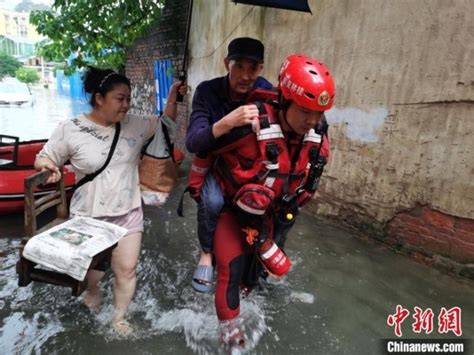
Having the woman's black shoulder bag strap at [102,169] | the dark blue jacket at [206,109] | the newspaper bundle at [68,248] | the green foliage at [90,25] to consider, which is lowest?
the newspaper bundle at [68,248]

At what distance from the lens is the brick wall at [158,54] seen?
8273mm

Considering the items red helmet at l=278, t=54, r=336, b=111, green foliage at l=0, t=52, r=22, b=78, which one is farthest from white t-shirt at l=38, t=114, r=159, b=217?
green foliage at l=0, t=52, r=22, b=78

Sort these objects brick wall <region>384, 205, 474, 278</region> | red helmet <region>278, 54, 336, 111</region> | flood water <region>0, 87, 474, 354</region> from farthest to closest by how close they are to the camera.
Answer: brick wall <region>384, 205, 474, 278</region> → flood water <region>0, 87, 474, 354</region> → red helmet <region>278, 54, 336, 111</region>

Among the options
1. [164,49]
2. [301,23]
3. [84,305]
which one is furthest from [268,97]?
[164,49]

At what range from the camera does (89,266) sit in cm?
200

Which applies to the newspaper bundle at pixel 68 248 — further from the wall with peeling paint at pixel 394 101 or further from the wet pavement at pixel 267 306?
the wall with peeling paint at pixel 394 101

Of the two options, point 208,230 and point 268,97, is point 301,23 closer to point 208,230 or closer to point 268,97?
point 268,97

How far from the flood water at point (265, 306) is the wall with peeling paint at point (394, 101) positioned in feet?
2.40

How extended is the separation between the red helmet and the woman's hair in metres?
1.10

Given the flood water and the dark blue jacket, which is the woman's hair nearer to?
the dark blue jacket

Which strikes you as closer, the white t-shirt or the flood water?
the white t-shirt

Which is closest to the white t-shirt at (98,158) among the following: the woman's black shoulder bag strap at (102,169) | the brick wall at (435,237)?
the woman's black shoulder bag strap at (102,169)

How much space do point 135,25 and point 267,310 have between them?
796 cm

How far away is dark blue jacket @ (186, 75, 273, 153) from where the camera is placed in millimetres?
2123
